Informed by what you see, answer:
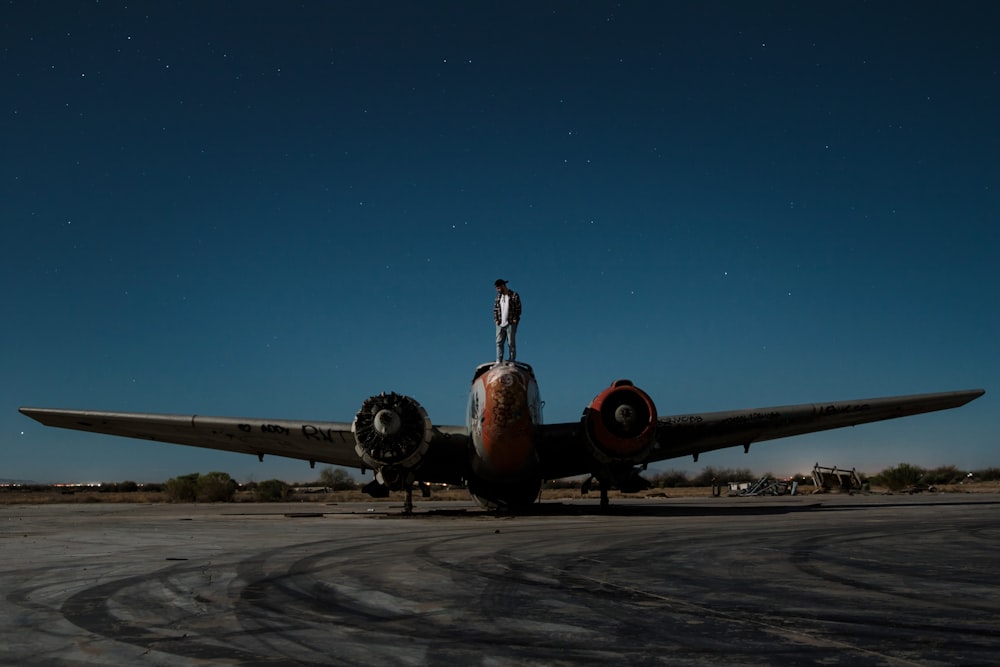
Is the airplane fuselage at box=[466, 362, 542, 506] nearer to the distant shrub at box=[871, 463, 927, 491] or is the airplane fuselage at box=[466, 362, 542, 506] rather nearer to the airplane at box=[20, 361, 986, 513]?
the airplane at box=[20, 361, 986, 513]

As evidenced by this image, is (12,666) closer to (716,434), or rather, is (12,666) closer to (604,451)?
(604,451)

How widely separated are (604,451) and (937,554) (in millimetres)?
13033

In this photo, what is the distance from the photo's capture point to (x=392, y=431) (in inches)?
816

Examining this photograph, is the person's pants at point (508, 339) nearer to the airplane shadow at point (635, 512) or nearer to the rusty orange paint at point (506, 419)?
the rusty orange paint at point (506, 419)

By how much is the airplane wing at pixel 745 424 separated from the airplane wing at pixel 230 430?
130 inches

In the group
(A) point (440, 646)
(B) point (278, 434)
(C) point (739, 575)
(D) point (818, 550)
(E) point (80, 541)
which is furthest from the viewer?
(B) point (278, 434)

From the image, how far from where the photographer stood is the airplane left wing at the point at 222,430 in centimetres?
2406

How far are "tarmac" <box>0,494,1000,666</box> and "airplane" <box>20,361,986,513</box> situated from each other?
31.8ft

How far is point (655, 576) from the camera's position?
714 cm

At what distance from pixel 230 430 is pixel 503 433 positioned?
983cm

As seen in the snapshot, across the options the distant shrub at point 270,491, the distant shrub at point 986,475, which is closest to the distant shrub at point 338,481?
the distant shrub at point 270,491

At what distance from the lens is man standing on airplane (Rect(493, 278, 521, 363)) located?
22.0m

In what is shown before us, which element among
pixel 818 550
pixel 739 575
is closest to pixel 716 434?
pixel 818 550

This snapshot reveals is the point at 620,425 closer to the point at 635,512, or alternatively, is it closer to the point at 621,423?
the point at 621,423
